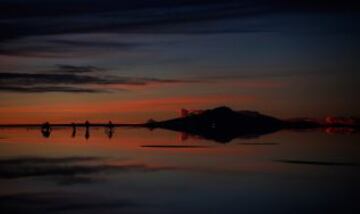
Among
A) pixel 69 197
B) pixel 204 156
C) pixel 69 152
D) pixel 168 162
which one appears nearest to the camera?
pixel 69 197

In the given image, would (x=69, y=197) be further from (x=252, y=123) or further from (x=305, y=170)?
(x=252, y=123)

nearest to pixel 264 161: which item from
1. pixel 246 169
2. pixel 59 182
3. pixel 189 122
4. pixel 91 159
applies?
pixel 246 169

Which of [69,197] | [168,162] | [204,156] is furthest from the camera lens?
[204,156]

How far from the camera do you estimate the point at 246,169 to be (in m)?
24.2

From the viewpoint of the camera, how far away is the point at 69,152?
108ft

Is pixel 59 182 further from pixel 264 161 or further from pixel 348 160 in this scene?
pixel 348 160

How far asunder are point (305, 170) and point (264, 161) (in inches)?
123

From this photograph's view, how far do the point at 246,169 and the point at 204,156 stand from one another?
19.0 ft

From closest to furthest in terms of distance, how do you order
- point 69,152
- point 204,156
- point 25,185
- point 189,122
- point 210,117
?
point 25,185 → point 204,156 → point 69,152 → point 189,122 → point 210,117

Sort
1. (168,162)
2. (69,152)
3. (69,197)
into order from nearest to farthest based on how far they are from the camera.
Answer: (69,197), (168,162), (69,152)

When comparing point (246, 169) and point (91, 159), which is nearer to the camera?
point (246, 169)

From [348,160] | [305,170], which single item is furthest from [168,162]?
[348,160]

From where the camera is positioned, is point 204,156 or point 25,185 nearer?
point 25,185

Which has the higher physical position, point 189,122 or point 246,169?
point 189,122
